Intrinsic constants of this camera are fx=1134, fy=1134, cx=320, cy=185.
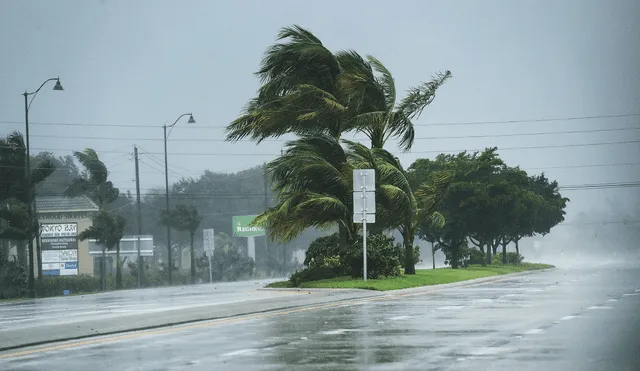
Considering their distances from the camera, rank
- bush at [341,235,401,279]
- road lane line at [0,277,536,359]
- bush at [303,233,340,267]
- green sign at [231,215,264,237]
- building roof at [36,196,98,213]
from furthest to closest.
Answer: green sign at [231,215,264,237]
building roof at [36,196,98,213]
bush at [303,233,340,267]
bush at [341,235,401,279]
road lane line at [0,277,536,359]

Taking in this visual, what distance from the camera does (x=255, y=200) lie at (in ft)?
515

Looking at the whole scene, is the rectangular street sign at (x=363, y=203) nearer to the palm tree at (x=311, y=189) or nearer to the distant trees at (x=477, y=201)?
the palm tree at (x=311, y=189)

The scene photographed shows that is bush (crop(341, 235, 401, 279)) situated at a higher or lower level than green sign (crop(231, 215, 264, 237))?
lower

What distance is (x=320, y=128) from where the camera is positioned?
147ft

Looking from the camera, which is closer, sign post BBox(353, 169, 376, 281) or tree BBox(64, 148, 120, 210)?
sign post BBox(353, 169, 376, 281)

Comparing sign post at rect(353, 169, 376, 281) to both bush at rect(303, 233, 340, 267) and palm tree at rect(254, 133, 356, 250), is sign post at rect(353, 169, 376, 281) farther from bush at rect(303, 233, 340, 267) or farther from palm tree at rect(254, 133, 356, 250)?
bush at rect(303, 233, 340, 267)

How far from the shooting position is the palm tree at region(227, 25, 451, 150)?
42.7m

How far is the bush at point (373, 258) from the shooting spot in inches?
1679

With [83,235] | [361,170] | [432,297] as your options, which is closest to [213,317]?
[432,297]

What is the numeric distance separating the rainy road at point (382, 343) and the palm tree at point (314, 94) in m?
16.9

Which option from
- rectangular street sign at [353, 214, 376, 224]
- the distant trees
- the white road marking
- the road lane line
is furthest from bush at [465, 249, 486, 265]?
the white road marking

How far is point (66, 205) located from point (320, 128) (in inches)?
1836

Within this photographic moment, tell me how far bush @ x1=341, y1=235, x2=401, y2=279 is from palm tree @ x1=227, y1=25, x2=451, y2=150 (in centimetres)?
467

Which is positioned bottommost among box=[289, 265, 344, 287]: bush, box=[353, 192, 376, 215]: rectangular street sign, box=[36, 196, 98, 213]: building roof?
box=[289, 265, 344, 287]: bush
